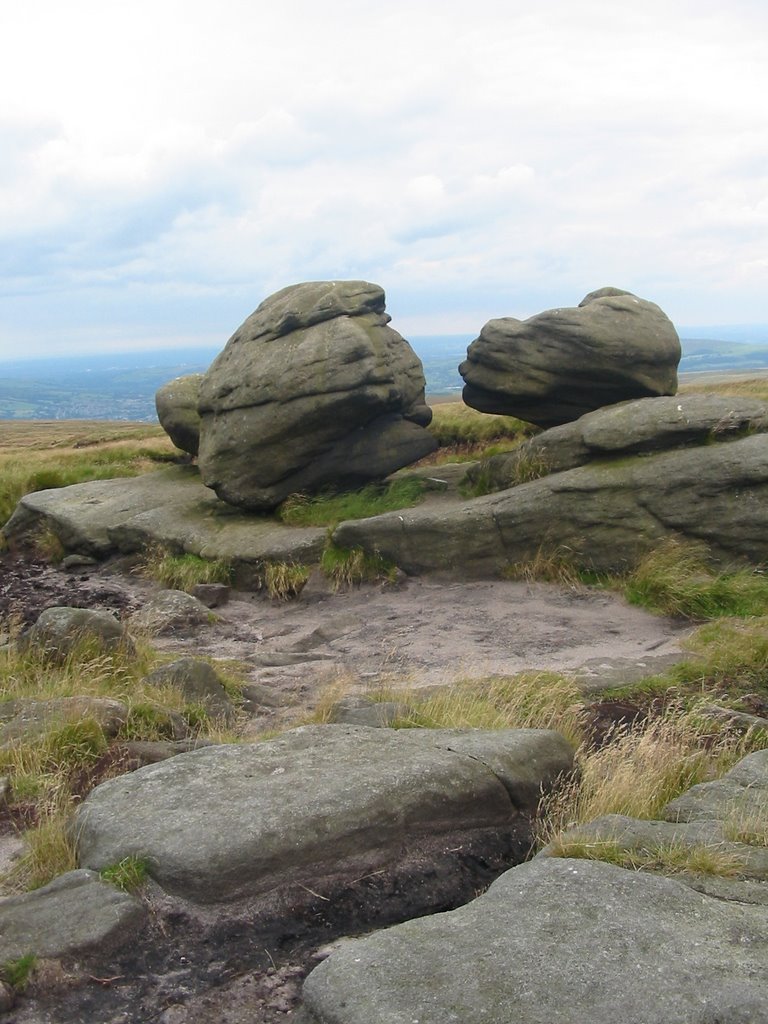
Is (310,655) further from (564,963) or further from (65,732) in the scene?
(564,963)

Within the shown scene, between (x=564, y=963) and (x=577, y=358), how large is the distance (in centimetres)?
1583

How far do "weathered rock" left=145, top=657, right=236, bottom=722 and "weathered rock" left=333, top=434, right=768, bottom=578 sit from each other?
7.03 m

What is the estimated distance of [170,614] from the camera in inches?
674

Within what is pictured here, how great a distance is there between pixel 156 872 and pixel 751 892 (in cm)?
379

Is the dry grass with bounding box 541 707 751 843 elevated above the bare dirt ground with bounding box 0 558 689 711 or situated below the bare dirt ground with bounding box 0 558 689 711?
above

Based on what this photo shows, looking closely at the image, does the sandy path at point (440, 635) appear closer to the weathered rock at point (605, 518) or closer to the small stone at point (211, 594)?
the small stone at point (211, 594)

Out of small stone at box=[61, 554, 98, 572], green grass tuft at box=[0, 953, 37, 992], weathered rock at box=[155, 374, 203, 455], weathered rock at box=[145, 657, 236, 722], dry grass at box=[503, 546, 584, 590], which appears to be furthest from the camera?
weathered rock at box=[155, 374, 203, 455]

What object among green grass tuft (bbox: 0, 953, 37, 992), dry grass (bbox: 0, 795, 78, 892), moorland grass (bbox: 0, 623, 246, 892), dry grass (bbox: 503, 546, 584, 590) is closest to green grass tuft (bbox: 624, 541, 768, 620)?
dry grass (bbox: 503, 546, 584, 590)

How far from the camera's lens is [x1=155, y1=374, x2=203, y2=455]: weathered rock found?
81.1 ft

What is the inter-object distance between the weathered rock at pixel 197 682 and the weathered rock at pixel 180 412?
13328mm

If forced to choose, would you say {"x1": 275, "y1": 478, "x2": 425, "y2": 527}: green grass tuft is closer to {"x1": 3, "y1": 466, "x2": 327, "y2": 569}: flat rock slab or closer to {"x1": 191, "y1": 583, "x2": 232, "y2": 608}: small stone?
{"x1": 3, "y1": 466, "x2": 327, "y2": 569}: flat rock slab

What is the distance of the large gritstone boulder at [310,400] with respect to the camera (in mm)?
20422

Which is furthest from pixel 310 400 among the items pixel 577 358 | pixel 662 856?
pixel 662 856

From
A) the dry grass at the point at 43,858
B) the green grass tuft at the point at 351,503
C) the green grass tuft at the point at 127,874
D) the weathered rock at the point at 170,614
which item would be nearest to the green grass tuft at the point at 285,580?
the weathered rock at the point at 170,614
